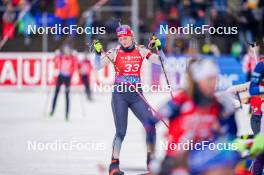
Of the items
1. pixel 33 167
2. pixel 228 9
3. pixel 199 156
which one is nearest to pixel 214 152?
pixel 199 156

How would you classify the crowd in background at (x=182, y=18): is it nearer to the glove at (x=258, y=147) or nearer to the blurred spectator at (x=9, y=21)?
the blurred spectator at (x=9, y=21)

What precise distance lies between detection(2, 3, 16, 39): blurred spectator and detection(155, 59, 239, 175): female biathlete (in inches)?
801

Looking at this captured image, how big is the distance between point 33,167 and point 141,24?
50.1 ft

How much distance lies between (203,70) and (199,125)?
516 mm

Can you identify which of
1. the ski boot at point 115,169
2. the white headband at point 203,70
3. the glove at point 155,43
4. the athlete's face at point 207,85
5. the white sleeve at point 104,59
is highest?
the glove at point 155,43

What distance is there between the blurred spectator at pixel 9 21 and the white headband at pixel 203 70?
2071 centimetres

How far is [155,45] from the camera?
480 inches

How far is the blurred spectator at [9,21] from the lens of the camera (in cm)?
2750

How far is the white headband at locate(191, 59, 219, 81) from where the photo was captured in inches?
285

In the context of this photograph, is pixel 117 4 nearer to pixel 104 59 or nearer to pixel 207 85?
pixel 104 59

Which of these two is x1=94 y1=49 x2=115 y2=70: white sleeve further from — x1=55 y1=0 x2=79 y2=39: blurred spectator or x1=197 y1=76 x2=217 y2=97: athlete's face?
x1=55 y1=0 x2=79 y2=39: blurred spectator

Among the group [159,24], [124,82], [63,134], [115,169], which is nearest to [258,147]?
[115,169]

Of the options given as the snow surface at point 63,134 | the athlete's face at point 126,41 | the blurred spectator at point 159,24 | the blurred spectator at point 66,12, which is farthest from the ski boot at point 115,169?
the blurred spectator at point 66,12

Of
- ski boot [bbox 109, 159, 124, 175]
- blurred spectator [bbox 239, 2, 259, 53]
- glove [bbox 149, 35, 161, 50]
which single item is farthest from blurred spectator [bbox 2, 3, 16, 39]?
ski boot [bbox 109, 159, 124, 175]
